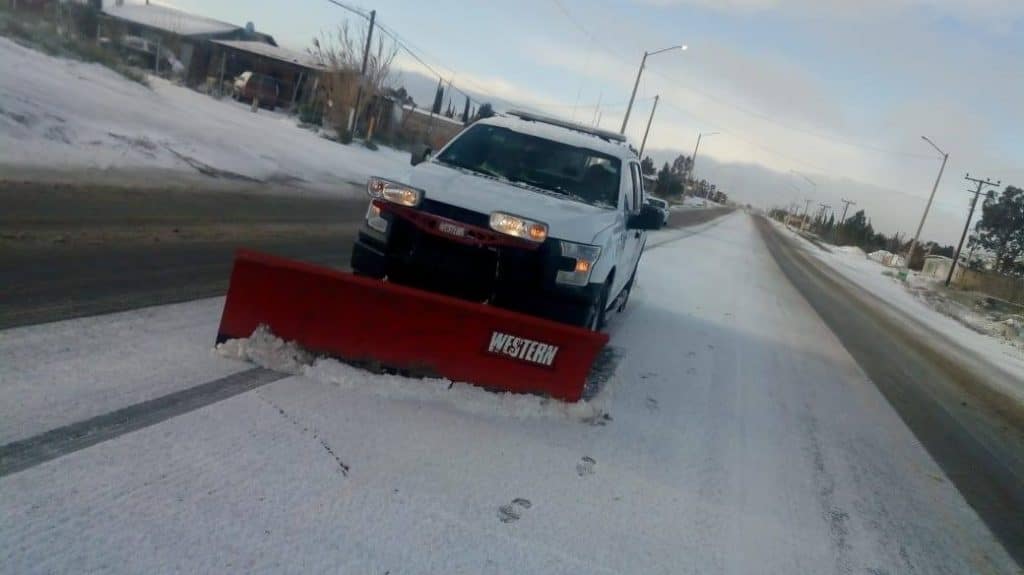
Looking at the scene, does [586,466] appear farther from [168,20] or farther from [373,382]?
[168,20]

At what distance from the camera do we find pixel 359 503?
3.65 meters

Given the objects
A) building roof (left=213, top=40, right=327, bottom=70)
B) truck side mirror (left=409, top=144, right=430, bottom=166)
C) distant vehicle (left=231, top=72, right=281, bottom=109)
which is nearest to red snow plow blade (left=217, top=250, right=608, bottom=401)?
truck side mirror (left=409, top=144, right=430, bottom=166)

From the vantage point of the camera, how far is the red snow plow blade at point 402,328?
16.5 ft

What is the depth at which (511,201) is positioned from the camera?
5840 mm

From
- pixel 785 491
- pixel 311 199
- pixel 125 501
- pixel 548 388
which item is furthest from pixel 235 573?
pixel 311 199

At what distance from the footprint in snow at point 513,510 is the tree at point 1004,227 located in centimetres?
6933

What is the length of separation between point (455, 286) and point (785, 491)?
250 cm

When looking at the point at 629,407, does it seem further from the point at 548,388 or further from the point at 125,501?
the point at 125,501

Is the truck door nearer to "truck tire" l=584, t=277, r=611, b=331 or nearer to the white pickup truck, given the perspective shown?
"truck tire" l=584, t=277, r=611, b=331

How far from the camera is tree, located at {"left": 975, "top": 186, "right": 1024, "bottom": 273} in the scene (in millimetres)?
63844

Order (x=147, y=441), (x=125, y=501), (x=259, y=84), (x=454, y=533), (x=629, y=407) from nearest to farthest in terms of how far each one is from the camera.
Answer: (x=125, y=501), (x=454, y=533), (x=147, y=441), (x=629, y=407), (x=259, y=84)

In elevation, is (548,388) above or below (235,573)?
above

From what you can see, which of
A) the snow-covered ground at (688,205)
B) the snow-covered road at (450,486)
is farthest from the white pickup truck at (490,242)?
the snow-covered ground at (688,205)

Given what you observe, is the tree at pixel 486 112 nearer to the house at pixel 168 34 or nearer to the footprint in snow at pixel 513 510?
the footprint in snow at pixel 513 510
